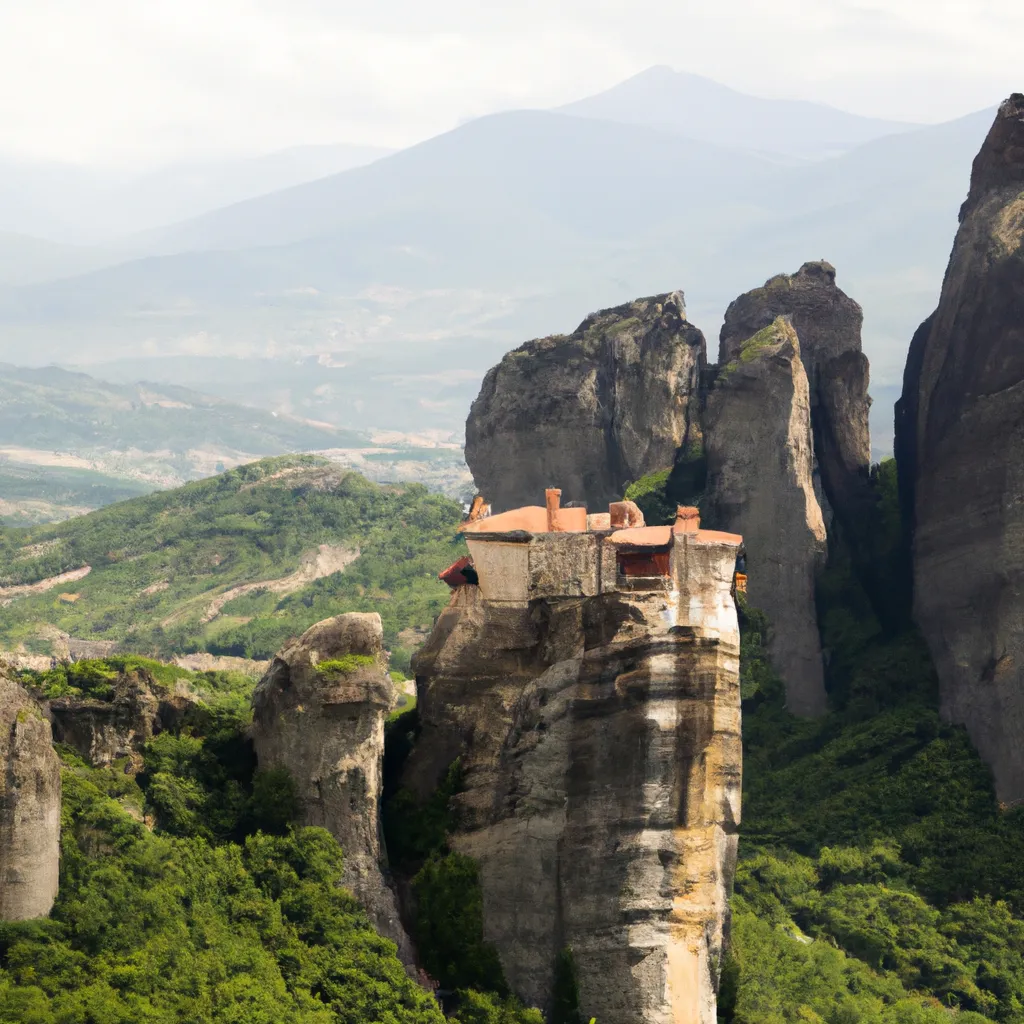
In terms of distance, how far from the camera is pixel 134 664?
148 feet

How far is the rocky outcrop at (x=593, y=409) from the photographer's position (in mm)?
74438

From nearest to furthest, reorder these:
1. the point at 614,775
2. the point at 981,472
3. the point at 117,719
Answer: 1. the point at 614,775
2. the point at 117,719
3. the point at 981,472

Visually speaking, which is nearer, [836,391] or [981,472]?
[981,472]

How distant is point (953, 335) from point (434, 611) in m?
34.6

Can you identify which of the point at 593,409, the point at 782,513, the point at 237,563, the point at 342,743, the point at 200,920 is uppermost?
the point at 237,563

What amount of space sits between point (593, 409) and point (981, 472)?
2163 cm

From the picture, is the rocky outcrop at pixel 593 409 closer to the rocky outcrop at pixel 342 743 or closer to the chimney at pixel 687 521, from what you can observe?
the chimney at pixel 687 521

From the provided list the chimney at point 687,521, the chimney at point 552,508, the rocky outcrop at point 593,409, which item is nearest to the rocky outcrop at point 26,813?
the chimney at point 552,508

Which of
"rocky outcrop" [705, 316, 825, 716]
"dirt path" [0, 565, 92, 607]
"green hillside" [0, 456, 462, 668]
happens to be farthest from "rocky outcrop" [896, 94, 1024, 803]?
"dirt path" [0, 565, 92, 607]

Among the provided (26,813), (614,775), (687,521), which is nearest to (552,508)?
(687,521)

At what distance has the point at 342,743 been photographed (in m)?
38.6

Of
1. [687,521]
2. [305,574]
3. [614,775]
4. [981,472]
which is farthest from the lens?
[305,574]

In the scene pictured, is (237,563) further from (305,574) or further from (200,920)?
(200,920)

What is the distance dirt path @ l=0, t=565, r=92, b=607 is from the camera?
106125mm
